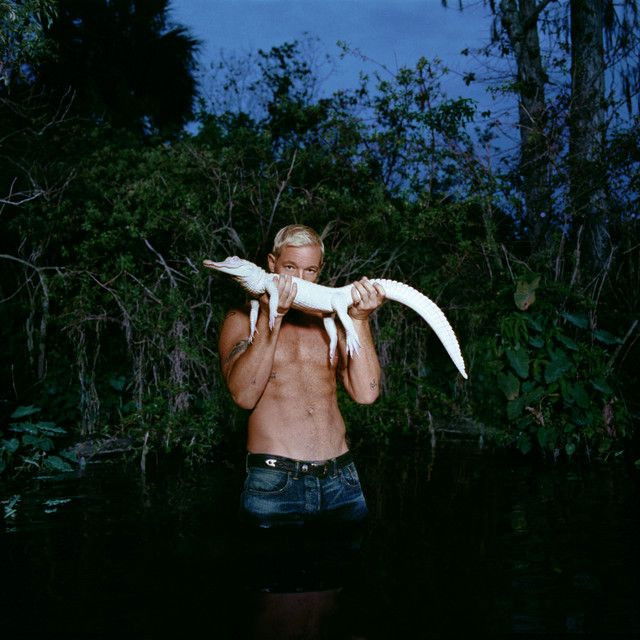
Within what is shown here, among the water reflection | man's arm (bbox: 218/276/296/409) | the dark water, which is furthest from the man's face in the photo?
the dark water

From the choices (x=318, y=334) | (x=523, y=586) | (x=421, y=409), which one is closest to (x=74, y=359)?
(x=421, y=409)

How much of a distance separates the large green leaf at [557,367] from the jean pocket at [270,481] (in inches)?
115

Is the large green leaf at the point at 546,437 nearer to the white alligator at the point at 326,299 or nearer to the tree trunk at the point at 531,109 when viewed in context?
the tree trunk at the point at 531,109

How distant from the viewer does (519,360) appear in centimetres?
559

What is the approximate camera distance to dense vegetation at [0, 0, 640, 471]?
18.7 ft

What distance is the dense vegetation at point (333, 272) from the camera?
18.7ft

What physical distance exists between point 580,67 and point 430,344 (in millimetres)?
3525

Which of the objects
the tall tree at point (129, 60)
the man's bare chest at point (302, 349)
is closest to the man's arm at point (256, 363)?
the man's bare chest at point (302, 349)

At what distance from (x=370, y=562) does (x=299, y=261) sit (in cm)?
142

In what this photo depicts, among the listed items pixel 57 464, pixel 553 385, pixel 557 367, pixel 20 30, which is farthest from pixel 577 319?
pixel 20 30

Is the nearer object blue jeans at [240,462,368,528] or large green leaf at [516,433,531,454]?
blue jeans at [240,462,368,528]

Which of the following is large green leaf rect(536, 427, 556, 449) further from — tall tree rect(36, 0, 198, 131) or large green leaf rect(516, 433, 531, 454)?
tall tree rect(36, 0, 198, 131)

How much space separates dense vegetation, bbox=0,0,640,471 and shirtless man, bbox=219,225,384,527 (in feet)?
8.08

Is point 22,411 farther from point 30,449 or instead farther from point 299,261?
point 299,261
